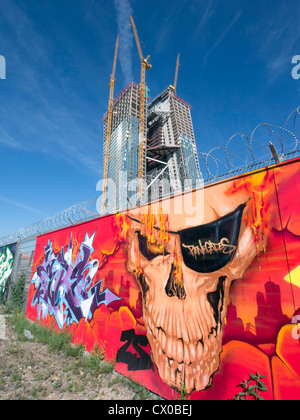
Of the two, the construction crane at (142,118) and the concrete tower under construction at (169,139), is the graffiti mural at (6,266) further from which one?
the concrete tower under construction at (169,139)

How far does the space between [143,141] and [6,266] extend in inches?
2841

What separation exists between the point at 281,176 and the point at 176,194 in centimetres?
225

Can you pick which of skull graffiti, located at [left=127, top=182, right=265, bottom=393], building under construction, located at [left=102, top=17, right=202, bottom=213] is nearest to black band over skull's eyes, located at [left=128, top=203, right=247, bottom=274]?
skull graffiti, located at [left=127, top=182, right=265, bottom=393]

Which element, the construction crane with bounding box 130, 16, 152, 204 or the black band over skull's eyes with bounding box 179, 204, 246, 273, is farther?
the construction crane with bounding box 130, 16, 152, 204

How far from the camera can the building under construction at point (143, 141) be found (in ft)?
246

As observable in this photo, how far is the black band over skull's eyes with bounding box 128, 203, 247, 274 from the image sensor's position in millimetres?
3983

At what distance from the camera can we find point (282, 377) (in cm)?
312

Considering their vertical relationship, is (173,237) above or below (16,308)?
above

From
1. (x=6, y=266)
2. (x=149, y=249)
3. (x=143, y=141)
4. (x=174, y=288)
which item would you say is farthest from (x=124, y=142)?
(x=174, y=288)

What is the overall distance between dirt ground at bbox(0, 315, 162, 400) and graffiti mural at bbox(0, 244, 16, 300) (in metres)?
8.46

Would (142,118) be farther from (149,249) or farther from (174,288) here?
(174,288)

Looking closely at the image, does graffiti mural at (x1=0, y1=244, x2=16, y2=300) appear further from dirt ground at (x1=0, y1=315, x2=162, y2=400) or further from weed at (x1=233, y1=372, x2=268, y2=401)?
weed at (x1=233, y1=372, x2=268, y2=401)

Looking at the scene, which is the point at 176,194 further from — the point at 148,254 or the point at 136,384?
the point at 136,384
